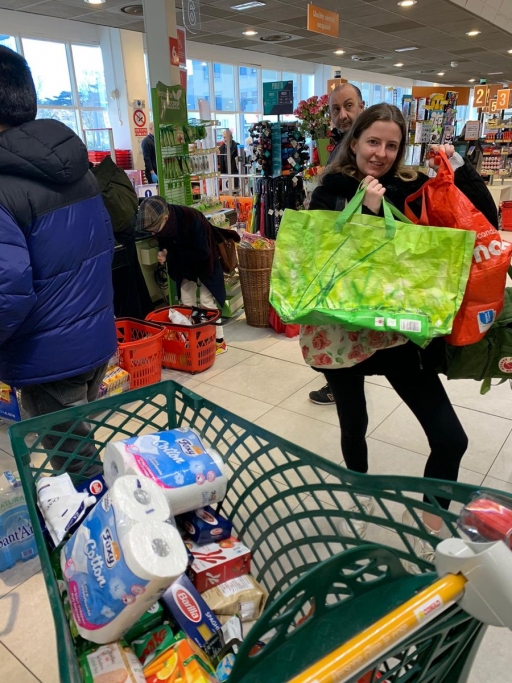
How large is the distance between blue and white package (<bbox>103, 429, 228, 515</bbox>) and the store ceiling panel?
651 centimetres

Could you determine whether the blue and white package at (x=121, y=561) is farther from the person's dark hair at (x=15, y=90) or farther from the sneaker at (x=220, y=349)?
the sneaker at (x=220, y=349)

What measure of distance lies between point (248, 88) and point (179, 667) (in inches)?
630

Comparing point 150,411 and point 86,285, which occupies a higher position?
point 86,285

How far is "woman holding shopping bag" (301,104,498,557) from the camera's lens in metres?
1.56

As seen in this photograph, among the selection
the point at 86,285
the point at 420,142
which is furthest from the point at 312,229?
the point at 420,142

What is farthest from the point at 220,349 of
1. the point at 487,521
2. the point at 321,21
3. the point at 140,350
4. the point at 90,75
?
the point at 90,75

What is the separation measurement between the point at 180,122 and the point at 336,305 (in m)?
3.37

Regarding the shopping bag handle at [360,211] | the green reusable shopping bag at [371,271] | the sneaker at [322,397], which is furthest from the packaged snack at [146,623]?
the sneaker at [322,397]

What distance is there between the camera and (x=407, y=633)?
20.3 inches

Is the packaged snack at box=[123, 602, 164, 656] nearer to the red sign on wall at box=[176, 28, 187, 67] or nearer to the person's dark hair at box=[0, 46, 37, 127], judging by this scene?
the person's dark hair at box=[0, 46, 37, 127]

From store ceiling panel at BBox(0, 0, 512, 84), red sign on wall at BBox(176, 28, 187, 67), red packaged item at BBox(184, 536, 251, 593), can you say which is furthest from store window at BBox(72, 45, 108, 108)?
red packaged item at BBox(184, 536, 251, 593)

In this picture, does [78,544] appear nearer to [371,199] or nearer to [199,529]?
[199,529]

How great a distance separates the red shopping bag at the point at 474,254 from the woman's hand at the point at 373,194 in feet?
0.44

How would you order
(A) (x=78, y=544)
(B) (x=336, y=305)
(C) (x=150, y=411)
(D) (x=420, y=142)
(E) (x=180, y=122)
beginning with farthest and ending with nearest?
(D) (x=420, y=142)
(E) (x=180, y=122)
(C) (x=150, y=411)
(B) (x=336, y=305)
(A) (x=78, y=544)
